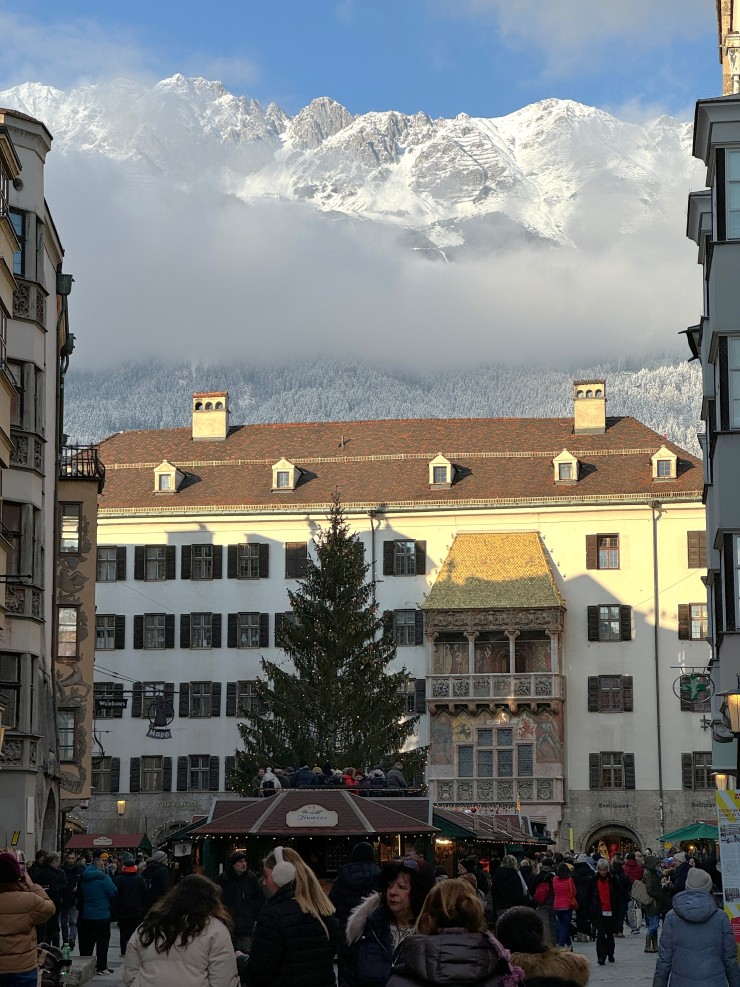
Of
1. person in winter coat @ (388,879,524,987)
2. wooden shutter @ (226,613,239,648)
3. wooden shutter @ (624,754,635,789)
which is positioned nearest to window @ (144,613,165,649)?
wooden shutter @ (226,613,239,648)

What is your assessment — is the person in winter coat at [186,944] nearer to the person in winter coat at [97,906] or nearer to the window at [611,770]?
the person in winter coat at [97,906]

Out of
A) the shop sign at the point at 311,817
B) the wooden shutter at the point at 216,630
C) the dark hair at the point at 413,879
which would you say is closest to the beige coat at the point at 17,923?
the dark hair at the point at 413,879

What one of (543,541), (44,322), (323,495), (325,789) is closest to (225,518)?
(323,495)

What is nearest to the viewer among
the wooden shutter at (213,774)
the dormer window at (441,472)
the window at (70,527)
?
the window at (70,527)

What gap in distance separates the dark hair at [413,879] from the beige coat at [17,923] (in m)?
2.86

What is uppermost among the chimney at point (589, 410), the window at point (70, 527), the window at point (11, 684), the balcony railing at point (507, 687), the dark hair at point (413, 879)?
the chimney at point (589, 410)

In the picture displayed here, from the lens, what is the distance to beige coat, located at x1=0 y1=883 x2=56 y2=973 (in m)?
13.1

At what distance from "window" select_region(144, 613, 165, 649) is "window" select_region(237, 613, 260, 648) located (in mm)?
3228

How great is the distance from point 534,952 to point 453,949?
4.56ft

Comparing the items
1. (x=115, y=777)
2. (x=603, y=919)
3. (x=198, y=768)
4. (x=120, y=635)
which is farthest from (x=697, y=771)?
(x=603, y=919)

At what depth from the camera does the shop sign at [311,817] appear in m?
27.9

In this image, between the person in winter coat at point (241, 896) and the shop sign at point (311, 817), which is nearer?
the person in winter coat at point (241, 896)

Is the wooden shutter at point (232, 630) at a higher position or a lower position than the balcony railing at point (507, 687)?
higher

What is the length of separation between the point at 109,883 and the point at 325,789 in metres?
4.00
